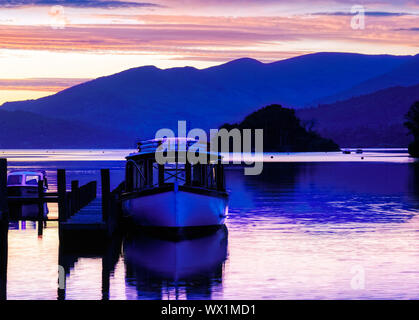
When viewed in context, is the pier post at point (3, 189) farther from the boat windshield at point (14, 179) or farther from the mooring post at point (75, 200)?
the boat windshield at point (14, 179)

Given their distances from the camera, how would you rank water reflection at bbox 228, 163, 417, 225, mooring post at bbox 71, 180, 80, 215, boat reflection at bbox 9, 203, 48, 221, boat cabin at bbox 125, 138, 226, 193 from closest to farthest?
mooring post at bbox 71, 180, 80, 215
boat cabin at bbox 125, 138, 226, 193
water reflection at bbox 228, 163, 417, 225
boat reflection at bbox 9, 203, 48, 221

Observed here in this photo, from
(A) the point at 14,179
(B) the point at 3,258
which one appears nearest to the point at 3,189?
(B) the point at 3,258

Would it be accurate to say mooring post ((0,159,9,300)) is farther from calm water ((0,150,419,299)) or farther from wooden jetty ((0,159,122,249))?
calm water ((0,150,419,299))

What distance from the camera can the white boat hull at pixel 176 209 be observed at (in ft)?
129

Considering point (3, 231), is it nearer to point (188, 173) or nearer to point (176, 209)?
point (176, 209)

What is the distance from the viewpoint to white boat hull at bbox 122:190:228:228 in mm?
39188

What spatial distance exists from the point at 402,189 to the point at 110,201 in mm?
44009

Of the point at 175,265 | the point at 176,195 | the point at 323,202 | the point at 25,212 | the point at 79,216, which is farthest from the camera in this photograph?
the point at 323,202

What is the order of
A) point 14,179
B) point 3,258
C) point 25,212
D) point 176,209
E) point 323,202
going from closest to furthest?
1. point 3,258
2. point 176,209
3. point 25,212
4. point 14,179
5. point 323,202

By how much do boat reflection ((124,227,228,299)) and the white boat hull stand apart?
36.7 inches

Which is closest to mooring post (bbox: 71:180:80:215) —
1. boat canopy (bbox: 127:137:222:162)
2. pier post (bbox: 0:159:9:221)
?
pier post (bbox: 0:159:9:221)

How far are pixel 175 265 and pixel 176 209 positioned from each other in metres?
8.63

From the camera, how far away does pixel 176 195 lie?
38938mm

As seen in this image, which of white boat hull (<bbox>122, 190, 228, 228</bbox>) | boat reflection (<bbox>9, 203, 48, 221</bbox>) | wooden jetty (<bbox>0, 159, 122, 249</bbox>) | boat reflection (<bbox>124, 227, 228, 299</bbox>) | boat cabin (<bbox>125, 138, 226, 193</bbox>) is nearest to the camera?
boat reflection (<bbox>124, 227, 228, 299</bbox>)
